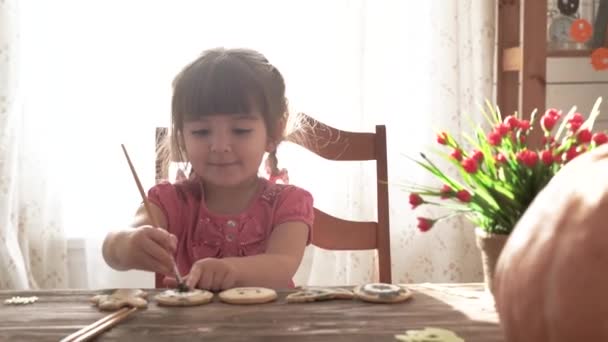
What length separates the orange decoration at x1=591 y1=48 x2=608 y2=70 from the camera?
2.09m

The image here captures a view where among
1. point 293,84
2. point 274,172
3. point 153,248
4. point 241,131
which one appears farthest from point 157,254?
point 293,84

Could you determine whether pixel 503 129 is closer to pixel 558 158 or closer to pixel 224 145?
pixel 558 158

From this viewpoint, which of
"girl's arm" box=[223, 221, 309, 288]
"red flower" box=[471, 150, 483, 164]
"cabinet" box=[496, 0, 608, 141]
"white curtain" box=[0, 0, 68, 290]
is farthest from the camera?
"white curtain" box=[0, 0, 68, 290]

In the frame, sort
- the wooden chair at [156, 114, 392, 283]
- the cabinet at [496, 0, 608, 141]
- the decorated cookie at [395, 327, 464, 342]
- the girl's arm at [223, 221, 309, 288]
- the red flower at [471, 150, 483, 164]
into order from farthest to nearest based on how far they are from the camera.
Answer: the cabinet at [496, 0, 608, 141] < the wooden chair at [156, 114, 392, 283] < the girl's arm at [223, 221, 309, 288] < the red flower at [471, 150, 483, 164] < the decorated cookie at [395, 327, 464, 342]

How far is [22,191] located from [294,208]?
3.98ft

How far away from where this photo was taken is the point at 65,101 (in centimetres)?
218

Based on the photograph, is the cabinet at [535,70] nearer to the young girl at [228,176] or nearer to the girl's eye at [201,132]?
the young girl at [228,176]

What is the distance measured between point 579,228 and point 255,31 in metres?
1.79

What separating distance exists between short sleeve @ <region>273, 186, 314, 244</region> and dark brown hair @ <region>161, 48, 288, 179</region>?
0.43 ft

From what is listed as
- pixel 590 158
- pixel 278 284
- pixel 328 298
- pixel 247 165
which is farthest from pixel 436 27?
pixel 590 158

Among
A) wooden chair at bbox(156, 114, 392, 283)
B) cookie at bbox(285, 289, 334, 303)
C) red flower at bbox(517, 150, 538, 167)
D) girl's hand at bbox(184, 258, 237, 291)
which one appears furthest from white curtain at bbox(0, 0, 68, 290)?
red flower at bbox(517, 150, 538, 167)

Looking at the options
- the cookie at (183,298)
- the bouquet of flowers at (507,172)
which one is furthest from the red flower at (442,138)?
the cookie at (183,298)

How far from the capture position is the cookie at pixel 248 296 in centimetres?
78

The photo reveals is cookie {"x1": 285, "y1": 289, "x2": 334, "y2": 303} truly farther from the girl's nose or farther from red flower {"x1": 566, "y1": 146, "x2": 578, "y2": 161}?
the girl's nose
